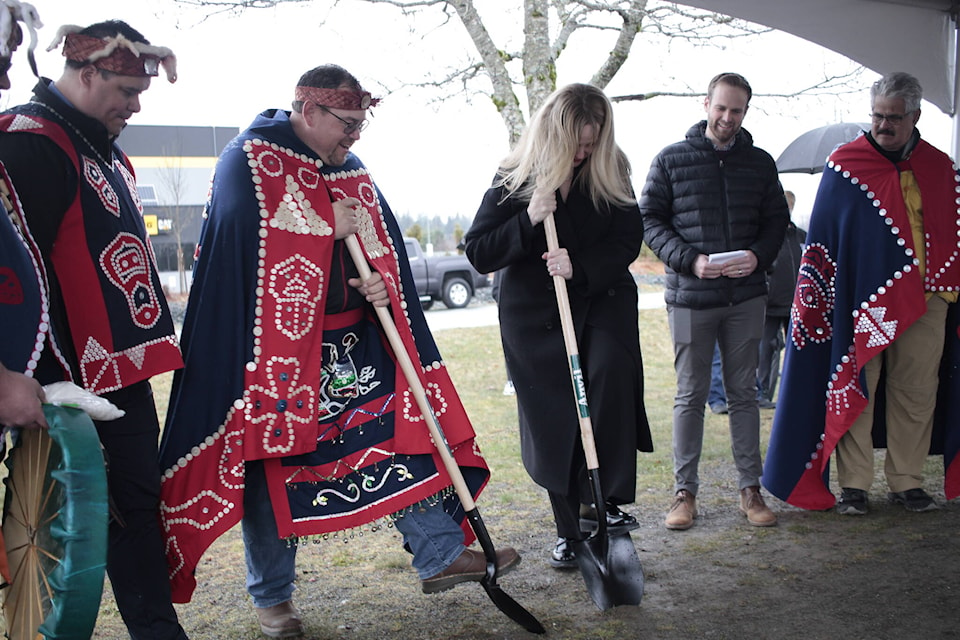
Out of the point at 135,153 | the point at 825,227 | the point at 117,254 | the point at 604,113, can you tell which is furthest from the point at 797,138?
the point at 135,153

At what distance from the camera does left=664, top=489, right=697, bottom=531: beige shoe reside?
4.08m

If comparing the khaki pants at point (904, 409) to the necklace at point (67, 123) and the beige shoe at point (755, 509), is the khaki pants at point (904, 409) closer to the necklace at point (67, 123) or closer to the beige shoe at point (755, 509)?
the beige shoe at point (755, 509)

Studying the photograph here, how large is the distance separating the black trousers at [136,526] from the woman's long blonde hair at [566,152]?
152cm

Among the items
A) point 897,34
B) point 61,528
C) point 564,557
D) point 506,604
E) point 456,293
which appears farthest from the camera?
point 456,293

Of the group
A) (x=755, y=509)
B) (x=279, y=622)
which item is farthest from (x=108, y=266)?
(x=755, y=509)

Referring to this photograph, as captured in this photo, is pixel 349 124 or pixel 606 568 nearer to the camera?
pixel 349 124

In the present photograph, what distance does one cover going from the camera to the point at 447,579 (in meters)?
3.01

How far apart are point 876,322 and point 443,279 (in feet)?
44.0

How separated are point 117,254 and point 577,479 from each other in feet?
5.99

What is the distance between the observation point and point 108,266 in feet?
8.31

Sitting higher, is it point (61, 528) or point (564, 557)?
point (61, 528)

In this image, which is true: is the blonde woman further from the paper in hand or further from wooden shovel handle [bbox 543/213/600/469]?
the paper in hand

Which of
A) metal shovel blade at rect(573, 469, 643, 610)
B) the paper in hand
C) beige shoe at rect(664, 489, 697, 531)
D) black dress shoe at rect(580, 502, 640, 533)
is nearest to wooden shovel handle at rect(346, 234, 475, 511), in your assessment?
metal shovel blade at rect(573, 469, 643, 610)

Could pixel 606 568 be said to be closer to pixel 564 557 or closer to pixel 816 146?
pixel 564 557
